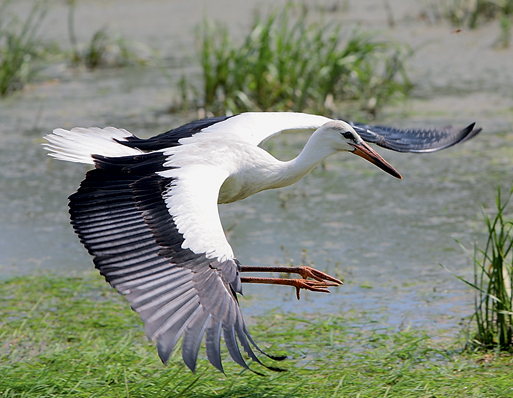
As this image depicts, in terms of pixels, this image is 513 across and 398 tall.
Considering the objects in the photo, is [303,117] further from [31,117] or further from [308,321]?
[31,117]

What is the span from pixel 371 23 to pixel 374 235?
6071 millimetres

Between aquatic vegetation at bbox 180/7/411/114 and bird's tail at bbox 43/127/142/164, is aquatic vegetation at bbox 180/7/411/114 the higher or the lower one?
the lower one

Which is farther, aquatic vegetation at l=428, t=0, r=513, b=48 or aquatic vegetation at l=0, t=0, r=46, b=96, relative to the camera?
aquatic vegetation at l=428, t=0, r=513, b=48

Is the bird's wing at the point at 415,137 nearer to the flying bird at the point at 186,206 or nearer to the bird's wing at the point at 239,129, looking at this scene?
the flying bird at the point at 186,206

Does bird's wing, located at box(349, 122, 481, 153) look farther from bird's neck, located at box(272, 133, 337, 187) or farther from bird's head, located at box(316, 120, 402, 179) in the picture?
bird's neck, located at box(272, 133, 337, 187)

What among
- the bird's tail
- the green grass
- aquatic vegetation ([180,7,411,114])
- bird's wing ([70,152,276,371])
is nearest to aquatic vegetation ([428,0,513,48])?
aquatic vegetation ([180,7,411,114])

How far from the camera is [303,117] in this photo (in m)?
4.54

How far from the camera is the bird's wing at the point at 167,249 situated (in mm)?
2699

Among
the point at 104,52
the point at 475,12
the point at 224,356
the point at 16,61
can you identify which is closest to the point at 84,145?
the point at 224,356

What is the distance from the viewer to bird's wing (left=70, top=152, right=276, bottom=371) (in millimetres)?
2699

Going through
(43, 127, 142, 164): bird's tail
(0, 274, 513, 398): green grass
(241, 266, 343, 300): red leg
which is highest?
(43, 127, 142, 164): bird's tail

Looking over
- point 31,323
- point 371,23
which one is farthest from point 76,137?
point 371,23

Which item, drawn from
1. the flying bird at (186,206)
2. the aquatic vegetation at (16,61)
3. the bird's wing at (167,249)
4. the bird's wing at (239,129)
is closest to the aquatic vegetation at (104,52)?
the aquatic vegetation at (16,61)

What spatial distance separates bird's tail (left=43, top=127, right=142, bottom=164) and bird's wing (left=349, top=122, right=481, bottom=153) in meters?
1.32
